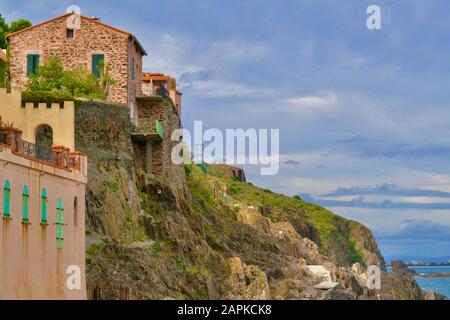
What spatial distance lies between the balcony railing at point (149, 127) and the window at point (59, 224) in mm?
26526

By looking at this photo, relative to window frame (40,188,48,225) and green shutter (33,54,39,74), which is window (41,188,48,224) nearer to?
window frame (40,188,48,225)

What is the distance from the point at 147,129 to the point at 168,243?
1119 centimetres

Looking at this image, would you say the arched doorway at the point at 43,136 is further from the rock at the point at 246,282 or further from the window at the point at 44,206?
the rock at the point at 246,282

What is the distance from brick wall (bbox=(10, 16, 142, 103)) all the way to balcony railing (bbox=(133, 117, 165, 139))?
2405 mm

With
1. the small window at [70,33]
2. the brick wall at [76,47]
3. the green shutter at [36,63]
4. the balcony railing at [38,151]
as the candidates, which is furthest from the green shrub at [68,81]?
the balcony railing at [38,151]

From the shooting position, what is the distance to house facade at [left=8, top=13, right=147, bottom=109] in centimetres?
6812

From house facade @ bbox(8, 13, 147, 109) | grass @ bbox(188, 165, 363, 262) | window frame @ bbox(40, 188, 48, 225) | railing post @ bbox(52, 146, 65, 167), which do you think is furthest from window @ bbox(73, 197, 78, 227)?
grass @ bbox(188, 165, 363, 262)

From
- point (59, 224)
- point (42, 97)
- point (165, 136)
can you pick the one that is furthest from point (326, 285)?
point (59, 224)

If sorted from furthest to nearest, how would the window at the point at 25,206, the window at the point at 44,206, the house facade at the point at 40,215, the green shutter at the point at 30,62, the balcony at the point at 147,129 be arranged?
the green shutter at the point at 30,62
the balcony at the point at 147,129
the window at the point at 44,206
the window at the point at 25,206
the house facade at the point at 40,215

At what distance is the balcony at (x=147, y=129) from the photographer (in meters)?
67.5

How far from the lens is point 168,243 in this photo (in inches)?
2384

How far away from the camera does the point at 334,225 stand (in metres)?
162
